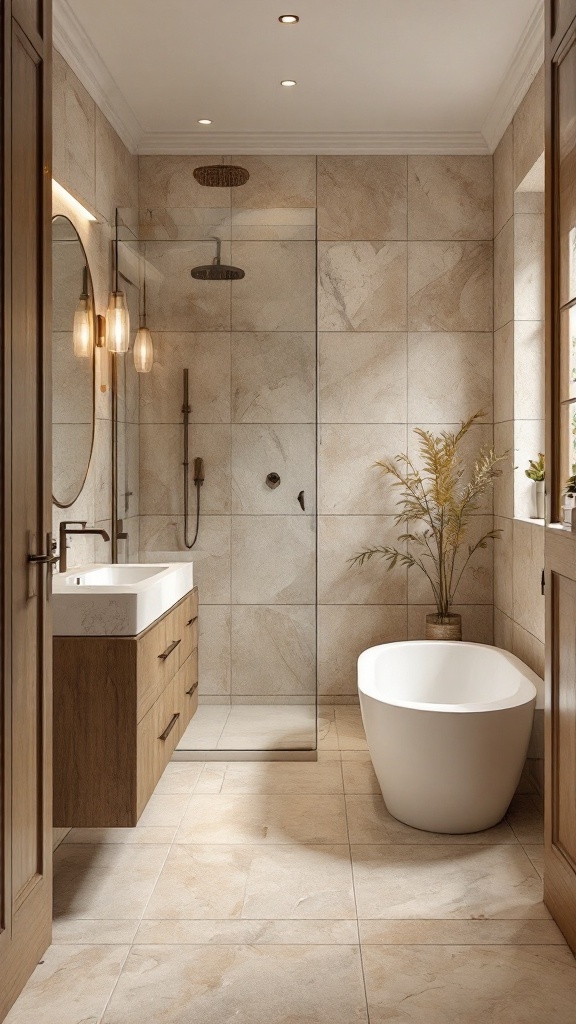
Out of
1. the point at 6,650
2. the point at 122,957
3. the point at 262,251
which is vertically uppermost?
the point at 262,251

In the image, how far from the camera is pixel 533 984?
1.91 metres

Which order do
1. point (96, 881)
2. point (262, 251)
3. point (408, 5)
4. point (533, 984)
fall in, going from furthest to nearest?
1. point (262, 251)
2. point (408, 5)
3. point (96, 881)
4. point (533, 984)

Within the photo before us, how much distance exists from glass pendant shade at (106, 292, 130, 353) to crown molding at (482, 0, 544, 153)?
1.91 metres

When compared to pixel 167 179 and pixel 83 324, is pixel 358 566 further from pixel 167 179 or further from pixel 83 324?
pixel 167 179

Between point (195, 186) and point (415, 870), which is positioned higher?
point (195, 186)

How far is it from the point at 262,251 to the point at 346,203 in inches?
38.5

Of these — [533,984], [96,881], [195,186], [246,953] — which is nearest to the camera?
[533,984]

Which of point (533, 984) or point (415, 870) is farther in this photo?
point (415, 870)

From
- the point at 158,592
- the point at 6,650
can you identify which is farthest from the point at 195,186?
the point at 6,650

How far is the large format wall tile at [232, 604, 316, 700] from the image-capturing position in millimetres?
3531

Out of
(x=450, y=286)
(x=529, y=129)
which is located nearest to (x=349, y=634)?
(x=450, y=286)

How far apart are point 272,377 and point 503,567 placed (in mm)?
1515

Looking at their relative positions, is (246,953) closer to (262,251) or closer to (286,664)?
(286,664)

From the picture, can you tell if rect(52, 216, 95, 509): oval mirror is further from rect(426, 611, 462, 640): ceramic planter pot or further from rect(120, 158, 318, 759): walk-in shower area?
rect(426, 611, 462, 640): ceramic planter pot
